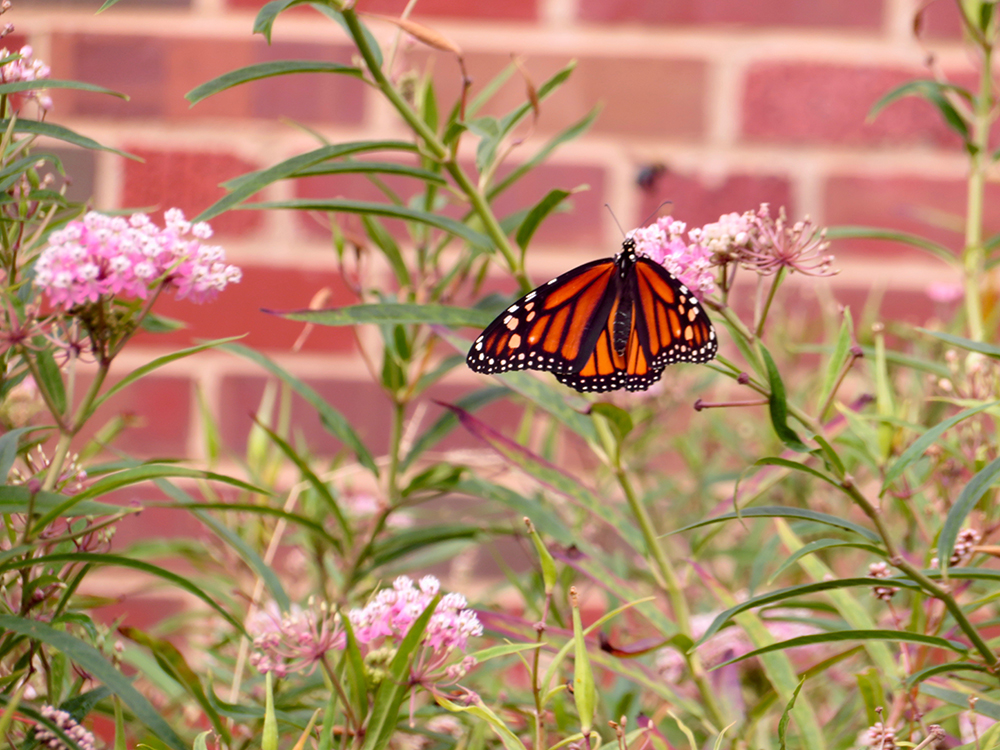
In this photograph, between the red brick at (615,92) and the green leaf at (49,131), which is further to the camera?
the red brick at (615,92)

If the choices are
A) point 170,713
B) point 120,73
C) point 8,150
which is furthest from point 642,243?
point 120,73

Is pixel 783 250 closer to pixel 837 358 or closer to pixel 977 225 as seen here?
pixel 837 358

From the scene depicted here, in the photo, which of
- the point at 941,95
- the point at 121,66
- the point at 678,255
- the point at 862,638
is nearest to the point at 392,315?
the point at 678,255

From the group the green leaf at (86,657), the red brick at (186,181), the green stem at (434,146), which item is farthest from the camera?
the red brick at (186,181)

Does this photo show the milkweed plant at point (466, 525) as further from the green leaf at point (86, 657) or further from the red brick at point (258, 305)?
the red brick at point (258, 305)

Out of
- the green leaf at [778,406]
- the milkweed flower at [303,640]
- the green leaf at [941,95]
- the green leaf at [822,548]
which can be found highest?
the green leaf at [941,95]

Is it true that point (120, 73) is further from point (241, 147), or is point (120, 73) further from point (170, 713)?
point (170, 713)

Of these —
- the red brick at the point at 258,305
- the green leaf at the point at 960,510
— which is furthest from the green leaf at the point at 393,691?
the red brick at the point at 258,305
